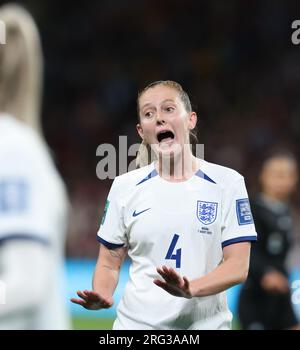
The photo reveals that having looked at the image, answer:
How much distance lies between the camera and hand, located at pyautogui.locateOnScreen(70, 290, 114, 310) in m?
3.08

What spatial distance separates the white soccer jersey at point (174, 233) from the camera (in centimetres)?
316

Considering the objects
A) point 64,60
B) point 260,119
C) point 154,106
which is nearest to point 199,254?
point 154,106

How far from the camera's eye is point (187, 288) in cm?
299

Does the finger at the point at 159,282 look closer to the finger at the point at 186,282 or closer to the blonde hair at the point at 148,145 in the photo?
the finger at the point at 186,282

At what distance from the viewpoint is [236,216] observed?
3.27 m

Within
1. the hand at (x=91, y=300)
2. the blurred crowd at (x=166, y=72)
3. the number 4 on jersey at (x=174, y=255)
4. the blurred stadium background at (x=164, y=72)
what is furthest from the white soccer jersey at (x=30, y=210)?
the blurred crowd at (x=166, y=72)

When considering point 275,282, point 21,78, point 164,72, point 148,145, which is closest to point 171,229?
point 148,145

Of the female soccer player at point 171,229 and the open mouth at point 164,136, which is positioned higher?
the open mouth at point 164,136

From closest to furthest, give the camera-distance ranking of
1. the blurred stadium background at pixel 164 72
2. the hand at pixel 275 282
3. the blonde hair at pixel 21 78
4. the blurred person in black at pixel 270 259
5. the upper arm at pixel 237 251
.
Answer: the blonde hair at pixel 21 78
the upper arm at pixel 237 251
the hand at pixel 275 282
the blurred person in black at pixel 270 259
the blurred stadium background at pixel 164 72

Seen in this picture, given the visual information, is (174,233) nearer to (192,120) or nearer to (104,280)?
(104,280)

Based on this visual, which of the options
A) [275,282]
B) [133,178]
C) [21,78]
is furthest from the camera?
[275,282]

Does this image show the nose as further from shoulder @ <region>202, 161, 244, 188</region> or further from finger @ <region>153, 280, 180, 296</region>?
finger @ <region>153, 280, 180, 296</region>

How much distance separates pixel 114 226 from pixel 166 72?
13.2 meters

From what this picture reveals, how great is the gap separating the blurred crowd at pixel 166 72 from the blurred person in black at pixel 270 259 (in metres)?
6.23
